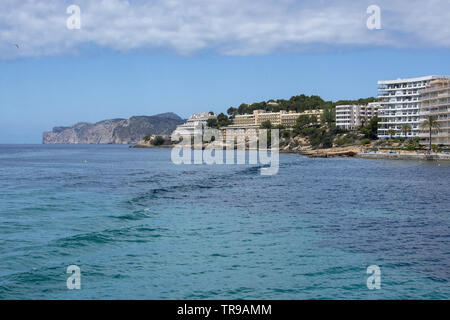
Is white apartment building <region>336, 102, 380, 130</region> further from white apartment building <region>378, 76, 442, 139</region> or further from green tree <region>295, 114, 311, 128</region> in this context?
white apartment building <region>378, 76, 442, 139</region>

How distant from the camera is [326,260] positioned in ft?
55.5

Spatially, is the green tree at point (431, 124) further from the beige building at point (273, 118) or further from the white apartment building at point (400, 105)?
the beige building at point (273, 118)

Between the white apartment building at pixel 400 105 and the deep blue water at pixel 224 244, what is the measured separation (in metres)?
80.6

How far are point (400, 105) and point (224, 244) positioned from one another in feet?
348

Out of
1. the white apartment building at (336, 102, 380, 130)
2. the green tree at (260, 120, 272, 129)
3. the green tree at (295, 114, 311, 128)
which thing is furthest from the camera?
the green tree at (260, 120, 272, 129)

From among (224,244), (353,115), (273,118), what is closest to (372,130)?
(353,115)

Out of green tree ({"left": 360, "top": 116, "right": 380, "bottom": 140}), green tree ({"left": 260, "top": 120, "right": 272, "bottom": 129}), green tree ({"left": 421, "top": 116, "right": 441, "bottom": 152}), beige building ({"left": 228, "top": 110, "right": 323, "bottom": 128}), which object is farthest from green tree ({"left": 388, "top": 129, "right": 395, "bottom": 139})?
green tree ({"left": 260, "top": 120, "right": 272, "bottom": 129})

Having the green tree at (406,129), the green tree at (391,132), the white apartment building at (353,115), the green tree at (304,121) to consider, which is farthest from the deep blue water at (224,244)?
the green tree at (304,121)

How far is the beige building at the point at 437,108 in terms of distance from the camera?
89812mm

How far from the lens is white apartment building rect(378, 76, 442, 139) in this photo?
11025cm

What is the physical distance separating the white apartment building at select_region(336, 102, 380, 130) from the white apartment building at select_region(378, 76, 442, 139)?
2003 centimetres

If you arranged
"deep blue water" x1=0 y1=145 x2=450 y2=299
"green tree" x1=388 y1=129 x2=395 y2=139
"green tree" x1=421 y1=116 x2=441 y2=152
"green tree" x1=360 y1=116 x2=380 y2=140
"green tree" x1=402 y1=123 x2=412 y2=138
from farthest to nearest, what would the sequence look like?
"green tree" x1=360 y1=116 x2=380 y2=140
"green tree" x1=388 y1=129 x2=395 y2=139
"green tree" x1=402 y1=123 x2=412 y2=138
"green tree" x1=421 y1=116 x2=441 y2=152
"deep blue water" x1=0 y1=145 x2=450 y2=299
